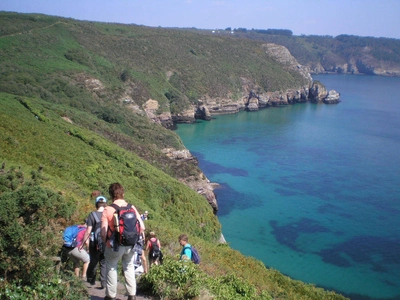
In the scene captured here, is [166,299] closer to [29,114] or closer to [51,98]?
[29,114]

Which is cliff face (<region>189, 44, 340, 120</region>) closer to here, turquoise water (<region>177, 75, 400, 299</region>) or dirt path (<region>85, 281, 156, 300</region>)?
turquoise water (<region>177, 75, 400, 299</region>)

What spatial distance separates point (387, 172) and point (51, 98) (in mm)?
36378

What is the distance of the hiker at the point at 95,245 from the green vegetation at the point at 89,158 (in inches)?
23.1

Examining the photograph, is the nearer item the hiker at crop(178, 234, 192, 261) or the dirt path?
the dirt path

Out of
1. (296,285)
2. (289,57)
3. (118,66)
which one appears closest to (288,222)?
Answer: (296,285)

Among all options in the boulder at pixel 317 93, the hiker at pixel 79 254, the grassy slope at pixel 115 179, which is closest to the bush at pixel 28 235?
the hiker at pixel 79 254

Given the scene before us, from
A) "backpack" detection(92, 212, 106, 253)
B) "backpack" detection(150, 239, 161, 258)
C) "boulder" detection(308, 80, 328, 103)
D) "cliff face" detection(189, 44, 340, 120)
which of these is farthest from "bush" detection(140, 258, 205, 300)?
"boulder" detection(308, 80, 328, 103)

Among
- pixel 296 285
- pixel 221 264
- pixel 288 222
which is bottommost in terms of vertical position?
pixel 288 222

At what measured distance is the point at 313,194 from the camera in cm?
3616

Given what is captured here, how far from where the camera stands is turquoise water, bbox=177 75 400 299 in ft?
80.5

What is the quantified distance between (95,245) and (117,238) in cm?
128

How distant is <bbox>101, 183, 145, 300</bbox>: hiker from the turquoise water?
19.3 m

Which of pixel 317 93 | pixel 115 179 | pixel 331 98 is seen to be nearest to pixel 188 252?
pixel 115 179

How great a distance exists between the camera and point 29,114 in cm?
2506
